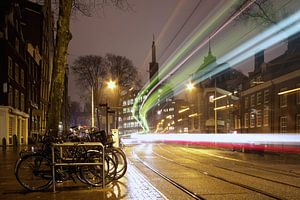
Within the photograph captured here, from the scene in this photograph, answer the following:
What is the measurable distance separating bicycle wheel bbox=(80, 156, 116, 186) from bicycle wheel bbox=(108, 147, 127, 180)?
23 cm

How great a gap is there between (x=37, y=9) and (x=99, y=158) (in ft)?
165

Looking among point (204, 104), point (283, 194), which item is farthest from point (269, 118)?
point (204, 104)

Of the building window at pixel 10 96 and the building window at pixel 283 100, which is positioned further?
the building window at pixel 283 100

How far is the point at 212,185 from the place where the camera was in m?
11.5

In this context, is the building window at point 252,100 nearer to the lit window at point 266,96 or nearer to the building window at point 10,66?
the lit window at point 266,96

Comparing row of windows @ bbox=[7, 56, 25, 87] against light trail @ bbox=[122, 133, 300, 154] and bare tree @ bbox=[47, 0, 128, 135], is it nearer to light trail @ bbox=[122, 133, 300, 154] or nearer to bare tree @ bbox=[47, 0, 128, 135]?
light trail @ bbox=[122, 133, 300, 154]

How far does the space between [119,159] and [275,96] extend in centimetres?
3434

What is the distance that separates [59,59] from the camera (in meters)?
13.1

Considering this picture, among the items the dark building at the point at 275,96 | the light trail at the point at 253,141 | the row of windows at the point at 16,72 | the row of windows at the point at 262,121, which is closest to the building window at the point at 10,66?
the row of windows at the point at 16,72

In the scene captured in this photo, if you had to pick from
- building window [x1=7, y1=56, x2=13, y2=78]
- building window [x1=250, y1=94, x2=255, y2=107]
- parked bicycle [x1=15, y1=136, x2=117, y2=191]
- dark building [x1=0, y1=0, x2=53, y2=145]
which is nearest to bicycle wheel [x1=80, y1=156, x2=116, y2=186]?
parked bicycle [x1=15, y1=136, x2=117, y2=191]

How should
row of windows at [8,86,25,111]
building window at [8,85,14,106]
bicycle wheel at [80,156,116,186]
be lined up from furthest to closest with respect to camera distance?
1. row of windows at [8,86,25,111]
2. building window at [8,85,14,106]
3. bicycle wheel at [80,156,116,186]

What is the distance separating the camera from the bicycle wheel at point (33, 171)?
1034 centimetres

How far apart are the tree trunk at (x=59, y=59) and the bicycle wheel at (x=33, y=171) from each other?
7.73 ft

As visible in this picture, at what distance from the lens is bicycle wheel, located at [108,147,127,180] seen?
39.9 feet
